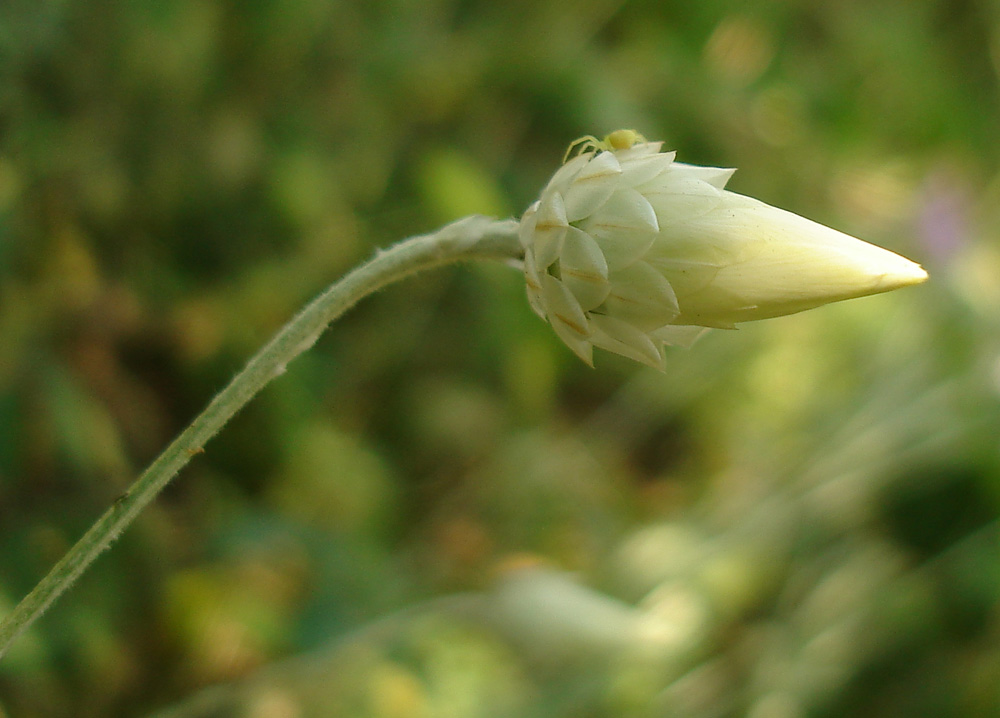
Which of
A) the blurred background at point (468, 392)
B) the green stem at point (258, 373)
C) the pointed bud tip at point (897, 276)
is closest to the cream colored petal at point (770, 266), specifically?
the pointed bud tip at point (897, 276)

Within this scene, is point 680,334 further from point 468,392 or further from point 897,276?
point 468,392

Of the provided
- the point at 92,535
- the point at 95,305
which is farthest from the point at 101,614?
the point at 92,535

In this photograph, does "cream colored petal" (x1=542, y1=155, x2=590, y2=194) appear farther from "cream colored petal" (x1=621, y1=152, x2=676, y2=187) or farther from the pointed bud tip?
the pointed bud tip

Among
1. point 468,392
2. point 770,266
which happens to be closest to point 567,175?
point 770,266

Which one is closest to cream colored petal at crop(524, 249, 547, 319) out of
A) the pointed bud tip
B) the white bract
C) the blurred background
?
the white bract

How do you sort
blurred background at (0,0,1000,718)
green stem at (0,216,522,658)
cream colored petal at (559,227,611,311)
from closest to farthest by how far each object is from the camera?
green stem at (0,216,522,658) < cream colored petal at (559,227,611,311) < blurred background at (0,0,1000,718)

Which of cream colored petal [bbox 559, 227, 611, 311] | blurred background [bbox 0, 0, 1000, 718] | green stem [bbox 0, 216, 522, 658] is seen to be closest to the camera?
green stem [bbox 0, 216, 522, 658]

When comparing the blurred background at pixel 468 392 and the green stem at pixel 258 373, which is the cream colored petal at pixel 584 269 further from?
the blurred background at pixel 468 392

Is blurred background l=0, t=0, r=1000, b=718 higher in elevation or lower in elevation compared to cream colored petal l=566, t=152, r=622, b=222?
higher

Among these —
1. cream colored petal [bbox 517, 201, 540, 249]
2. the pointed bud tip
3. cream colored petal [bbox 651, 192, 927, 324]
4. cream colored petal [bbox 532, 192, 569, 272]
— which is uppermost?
cream colored petal [bbox 517, 201, 540, 249]

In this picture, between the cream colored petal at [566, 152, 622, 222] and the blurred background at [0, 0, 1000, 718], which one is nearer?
the cream colored petal at [566, 152, 622, 222]
